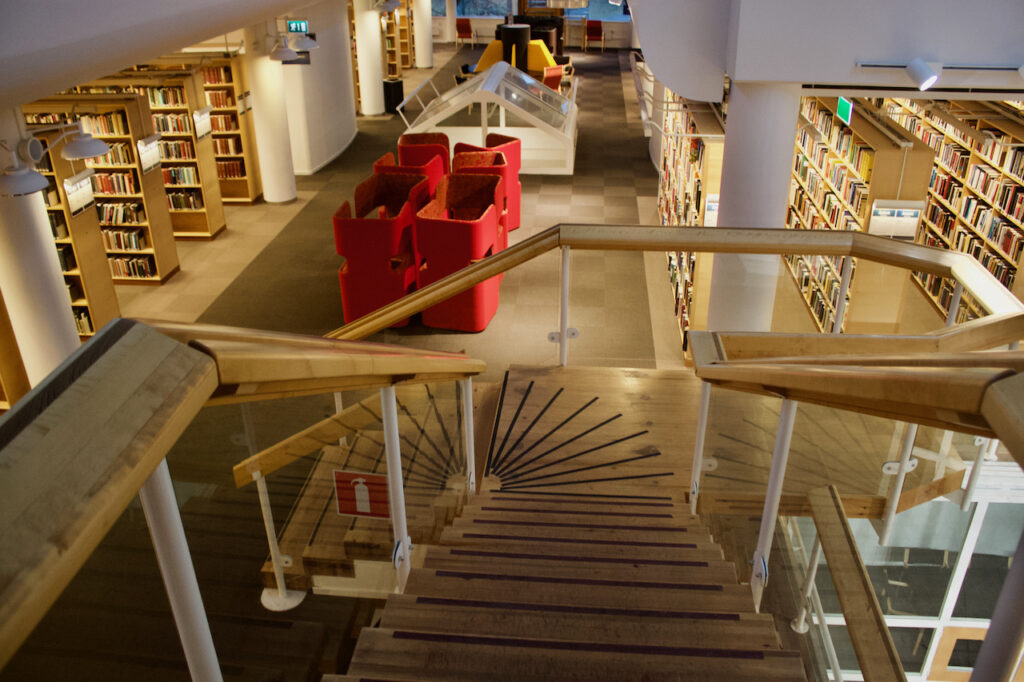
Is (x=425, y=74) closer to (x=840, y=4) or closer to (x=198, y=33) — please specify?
(x=198, y=33)

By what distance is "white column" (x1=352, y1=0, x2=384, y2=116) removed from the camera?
15695 millimetres

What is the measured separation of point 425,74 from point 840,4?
18149mm

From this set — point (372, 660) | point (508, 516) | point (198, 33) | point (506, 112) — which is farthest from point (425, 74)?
point (372, 660)

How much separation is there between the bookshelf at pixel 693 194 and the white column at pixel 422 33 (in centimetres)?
1365

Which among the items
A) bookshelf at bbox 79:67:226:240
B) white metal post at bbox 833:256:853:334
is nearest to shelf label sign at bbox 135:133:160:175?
bookshelf at bbox 79:67:226:240

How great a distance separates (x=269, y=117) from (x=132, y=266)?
10.5 feet

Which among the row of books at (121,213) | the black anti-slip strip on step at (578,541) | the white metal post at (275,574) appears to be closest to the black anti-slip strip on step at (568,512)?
the black anti-slip strip on step at (578,541)

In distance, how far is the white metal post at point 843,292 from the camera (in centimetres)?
398

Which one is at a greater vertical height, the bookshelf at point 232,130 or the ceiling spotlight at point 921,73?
the ceiling spotlight at point 921,73

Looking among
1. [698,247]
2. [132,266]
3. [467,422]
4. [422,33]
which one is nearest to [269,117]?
[132,266]

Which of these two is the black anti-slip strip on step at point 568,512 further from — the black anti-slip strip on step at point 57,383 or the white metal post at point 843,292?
the black anti-slip strip on step at point 57,383

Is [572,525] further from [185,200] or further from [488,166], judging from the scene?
[185,200]

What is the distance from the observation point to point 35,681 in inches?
35.0

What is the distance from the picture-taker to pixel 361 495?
7.53 feet
